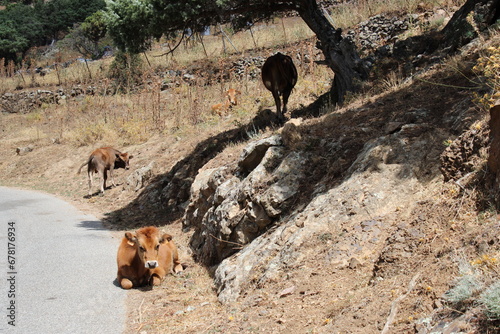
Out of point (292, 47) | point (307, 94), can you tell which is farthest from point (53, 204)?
point (292, 47)

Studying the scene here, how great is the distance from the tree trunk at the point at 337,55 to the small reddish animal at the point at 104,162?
8.37 meters

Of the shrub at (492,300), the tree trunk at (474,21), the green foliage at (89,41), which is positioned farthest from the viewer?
the green foliage at (89,41)

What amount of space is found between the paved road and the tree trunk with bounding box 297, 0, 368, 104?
645cm

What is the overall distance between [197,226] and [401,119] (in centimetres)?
461

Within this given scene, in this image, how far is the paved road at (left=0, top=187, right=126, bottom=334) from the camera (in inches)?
226

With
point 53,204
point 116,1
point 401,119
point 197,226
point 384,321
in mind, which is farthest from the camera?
point 53,204

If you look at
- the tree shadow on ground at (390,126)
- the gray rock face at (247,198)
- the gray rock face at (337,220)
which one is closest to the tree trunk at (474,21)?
the tree shadow on ground at (390,126)

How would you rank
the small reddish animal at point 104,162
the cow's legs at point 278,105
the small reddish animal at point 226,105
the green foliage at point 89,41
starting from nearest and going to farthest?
the cow's legs at point 278,105
the small reddish animal at point 104,162
the small reddish animal at point 226,105
the green foliage at point 89,41

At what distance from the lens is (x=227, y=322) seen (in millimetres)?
5207

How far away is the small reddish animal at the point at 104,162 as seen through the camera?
16.5 meters

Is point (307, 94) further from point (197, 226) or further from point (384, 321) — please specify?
point (384, 321)

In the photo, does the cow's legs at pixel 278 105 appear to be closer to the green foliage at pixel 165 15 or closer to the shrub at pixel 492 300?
the green foliage at pixel 165 15

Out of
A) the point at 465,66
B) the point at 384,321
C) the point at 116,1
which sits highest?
the point at 116,1

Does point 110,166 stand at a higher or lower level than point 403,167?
lower
